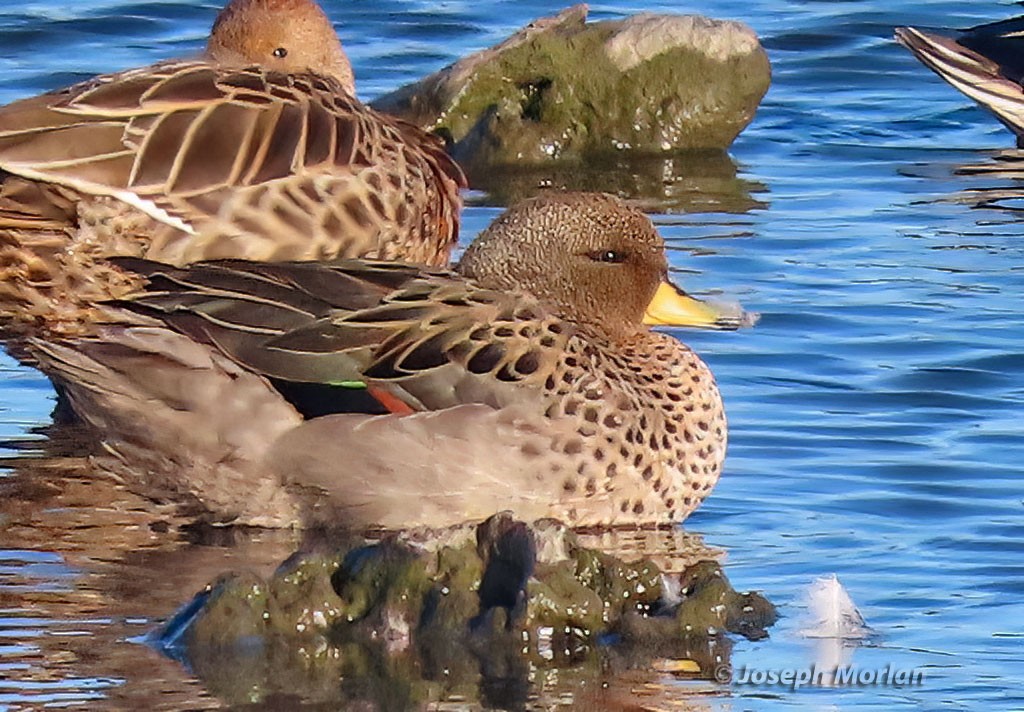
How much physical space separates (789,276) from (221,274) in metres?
3.40

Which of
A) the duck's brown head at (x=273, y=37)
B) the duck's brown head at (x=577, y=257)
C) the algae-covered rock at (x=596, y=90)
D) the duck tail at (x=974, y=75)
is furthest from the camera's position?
the duck tail at (x=974, y=75)

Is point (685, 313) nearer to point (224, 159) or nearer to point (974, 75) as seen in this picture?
point (224, 159)

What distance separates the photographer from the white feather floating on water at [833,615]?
18.0 feet

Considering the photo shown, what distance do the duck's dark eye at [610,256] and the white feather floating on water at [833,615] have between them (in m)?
1.49

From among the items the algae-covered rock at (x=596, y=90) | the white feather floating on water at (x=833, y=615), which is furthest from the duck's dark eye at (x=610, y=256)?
the algae-covered rock at (x=596, y=90)

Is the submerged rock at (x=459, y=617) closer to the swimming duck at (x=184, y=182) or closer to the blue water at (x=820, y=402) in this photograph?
the blue water at (x=820, y=402)

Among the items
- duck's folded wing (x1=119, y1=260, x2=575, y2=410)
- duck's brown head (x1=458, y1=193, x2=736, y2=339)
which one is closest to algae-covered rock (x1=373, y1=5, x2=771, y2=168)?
duck's brown head (x1=458, y1=193, x2=736, y2=339)

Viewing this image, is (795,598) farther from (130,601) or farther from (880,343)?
(880,343)

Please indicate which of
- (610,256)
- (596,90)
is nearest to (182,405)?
(610,256)

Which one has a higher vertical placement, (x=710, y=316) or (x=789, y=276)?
(x=710, y=316)

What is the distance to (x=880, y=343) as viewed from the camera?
8.56m

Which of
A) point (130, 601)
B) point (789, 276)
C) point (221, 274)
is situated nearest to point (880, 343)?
point (789, 276)

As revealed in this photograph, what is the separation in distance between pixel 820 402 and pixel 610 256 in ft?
4.25

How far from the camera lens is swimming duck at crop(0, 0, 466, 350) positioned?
7238mm
